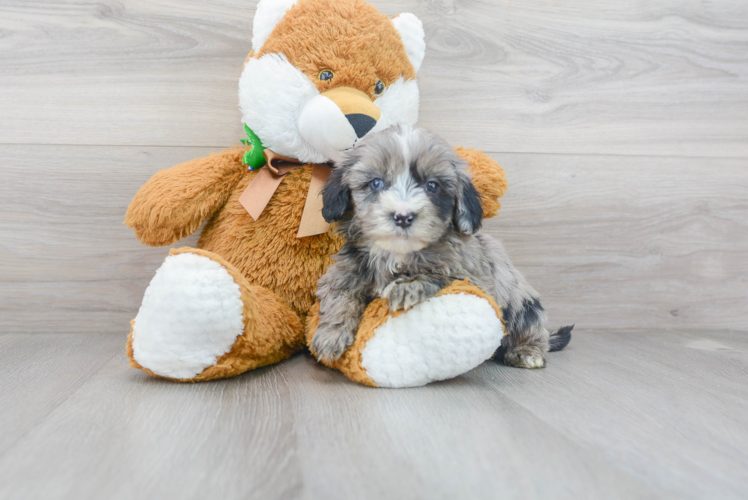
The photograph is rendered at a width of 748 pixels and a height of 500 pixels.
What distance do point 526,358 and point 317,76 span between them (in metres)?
0.91

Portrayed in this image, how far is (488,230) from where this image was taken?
1.77 meters

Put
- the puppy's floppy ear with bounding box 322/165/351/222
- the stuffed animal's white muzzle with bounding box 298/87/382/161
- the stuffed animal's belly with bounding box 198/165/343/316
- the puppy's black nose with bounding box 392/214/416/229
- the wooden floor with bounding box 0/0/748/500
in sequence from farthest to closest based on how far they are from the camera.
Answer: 1. the stuffed animal's belly with bounding box 198/165/343/316
2. the stuffed animal's white muzzle with bounding box 298/87/382/161
3. the puppy's floppy ear with bounding box 322/165/351/222
4. the puppy's black nose with bounding box 392/214/416/229
5. the wooden floor with bounding box 0/0/748/500

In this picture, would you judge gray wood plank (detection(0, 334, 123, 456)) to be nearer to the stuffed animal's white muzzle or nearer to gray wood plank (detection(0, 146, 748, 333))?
gray wood plank (detection(0, 146, 748, 333))

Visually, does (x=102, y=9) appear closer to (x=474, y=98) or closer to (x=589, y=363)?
(x=474, y=98)

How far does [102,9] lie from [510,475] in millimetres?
1701

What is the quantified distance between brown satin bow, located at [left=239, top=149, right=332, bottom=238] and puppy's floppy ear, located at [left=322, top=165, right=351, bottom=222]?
0.18m

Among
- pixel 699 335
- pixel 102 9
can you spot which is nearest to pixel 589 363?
pixel 699 335

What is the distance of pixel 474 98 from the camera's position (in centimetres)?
174

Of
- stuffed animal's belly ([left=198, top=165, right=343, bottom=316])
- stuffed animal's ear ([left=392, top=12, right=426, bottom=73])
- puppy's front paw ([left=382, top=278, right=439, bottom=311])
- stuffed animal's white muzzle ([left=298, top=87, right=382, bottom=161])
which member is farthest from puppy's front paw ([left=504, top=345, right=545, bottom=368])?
stuffed animal's ear ([left=392, top=12, right=426, bottom=73])

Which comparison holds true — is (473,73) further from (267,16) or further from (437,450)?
(437,450)

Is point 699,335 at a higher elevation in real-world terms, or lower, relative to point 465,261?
lower

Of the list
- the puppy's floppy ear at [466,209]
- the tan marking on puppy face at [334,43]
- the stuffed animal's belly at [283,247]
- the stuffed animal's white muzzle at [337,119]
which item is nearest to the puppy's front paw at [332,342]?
the stuffed animal's belly at [283,247]

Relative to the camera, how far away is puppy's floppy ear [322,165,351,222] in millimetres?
1153

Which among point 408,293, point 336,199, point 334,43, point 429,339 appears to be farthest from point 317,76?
point 429,339
